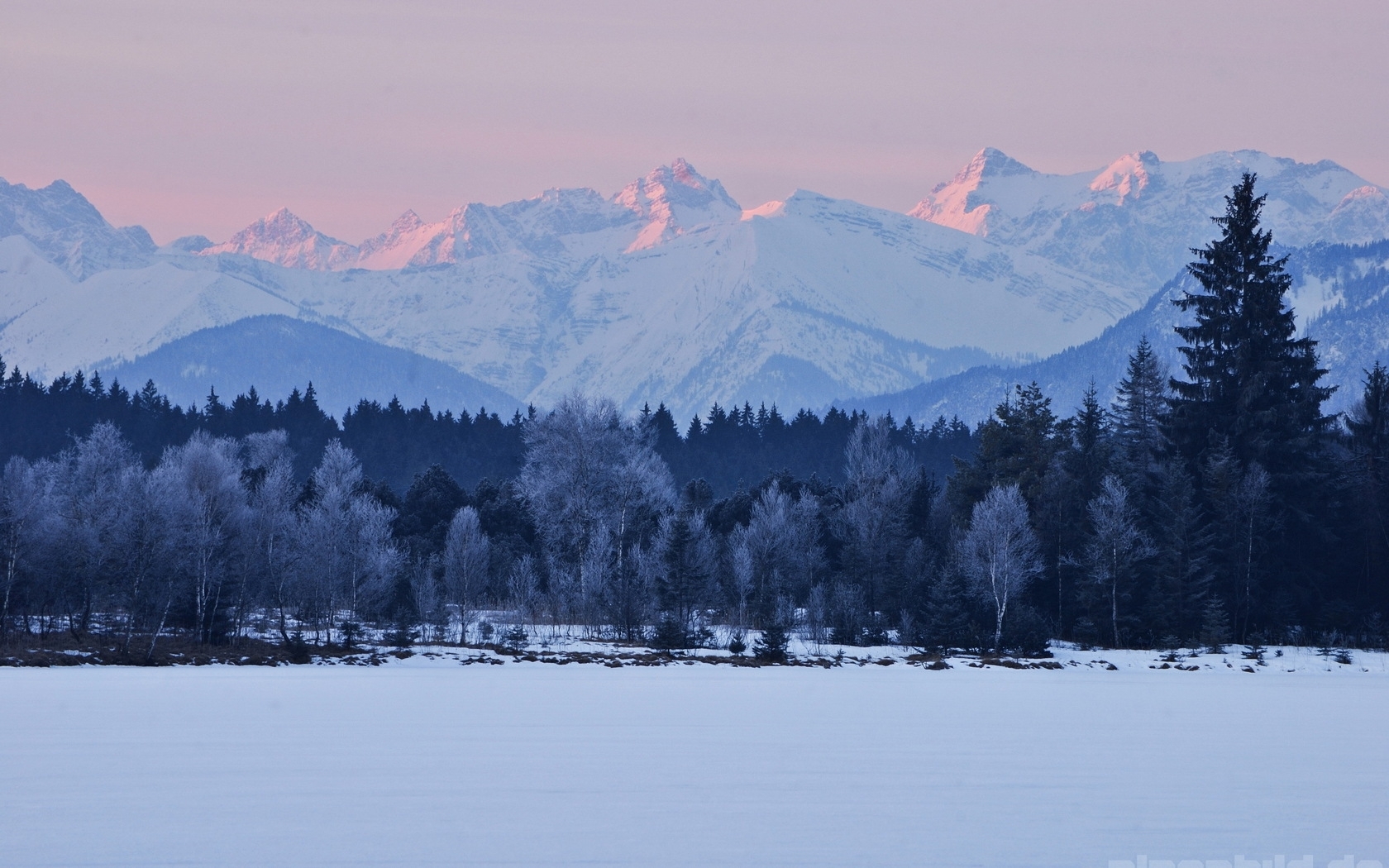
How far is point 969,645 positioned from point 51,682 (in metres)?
35.4

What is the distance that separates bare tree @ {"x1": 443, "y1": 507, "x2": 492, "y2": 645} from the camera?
66938mm

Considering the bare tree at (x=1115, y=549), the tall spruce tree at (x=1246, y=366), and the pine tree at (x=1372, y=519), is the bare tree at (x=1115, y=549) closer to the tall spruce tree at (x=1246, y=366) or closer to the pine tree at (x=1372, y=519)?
the tall spruce tree at (x=1246, y=366)

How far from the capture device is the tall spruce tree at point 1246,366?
62531 mm

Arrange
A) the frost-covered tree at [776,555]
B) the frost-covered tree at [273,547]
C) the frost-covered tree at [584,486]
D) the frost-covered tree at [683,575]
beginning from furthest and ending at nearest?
the frost-covered tree at [584,486] → the frost-covered tree at [776,555] → the frost-covered tree at [683,575] → the frost-covered tree at [273,547]

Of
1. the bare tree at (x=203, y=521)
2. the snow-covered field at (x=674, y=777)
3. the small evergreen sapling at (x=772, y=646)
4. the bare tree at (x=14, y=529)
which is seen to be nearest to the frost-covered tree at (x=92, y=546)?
the bare tree at (x=14, y=529)

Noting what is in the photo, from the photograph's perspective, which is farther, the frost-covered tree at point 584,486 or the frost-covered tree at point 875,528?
the frost-covered tree at point 584,486

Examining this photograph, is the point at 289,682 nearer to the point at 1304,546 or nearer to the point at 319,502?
the point at 319,502

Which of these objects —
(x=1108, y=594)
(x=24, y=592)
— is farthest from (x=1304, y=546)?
(x=24, y=592)

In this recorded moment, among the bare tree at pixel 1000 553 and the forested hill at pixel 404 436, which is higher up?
the forested hill at pixel 404 436

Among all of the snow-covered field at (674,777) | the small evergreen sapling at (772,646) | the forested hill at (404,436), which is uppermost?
the forested hill at (404,436)

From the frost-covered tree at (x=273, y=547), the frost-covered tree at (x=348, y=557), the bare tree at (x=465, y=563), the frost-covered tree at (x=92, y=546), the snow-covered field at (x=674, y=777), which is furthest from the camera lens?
the bare tree at (x=465, y=563)

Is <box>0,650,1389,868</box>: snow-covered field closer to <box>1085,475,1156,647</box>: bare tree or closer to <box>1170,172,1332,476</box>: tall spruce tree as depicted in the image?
<box>1085,475,1156,647</box>: bare tree

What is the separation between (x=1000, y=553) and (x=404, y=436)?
108 meters

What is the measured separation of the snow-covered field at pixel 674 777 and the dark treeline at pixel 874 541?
70.7 feet
